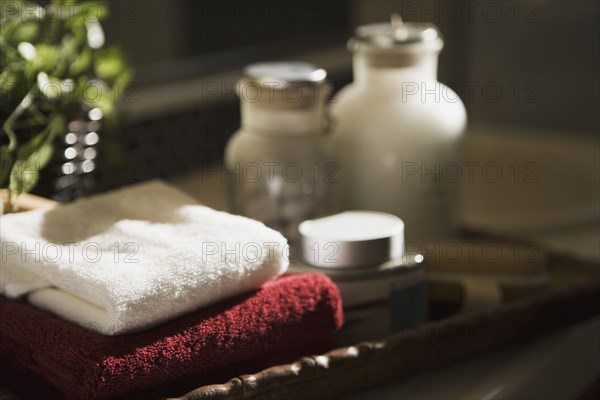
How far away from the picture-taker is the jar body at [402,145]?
0.85 m

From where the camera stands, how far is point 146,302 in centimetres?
55

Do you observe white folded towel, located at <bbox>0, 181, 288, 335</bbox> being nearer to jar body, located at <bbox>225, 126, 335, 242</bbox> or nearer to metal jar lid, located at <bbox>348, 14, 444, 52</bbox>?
jar body, located at <bbox>225, 126, 335, 242</bbox>

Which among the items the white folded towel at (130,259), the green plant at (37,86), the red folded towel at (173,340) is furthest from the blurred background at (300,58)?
the red folded towel at (173,340)

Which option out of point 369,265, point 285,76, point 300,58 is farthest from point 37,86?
point 300,58

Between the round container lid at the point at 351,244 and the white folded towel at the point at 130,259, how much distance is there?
7 cm

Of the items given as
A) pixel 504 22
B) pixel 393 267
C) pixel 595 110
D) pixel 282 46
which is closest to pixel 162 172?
pixel 282 46

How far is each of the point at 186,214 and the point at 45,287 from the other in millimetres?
131

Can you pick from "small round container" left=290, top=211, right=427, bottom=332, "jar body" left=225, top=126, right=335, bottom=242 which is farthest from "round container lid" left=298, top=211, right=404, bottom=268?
"jar body" left=225, top=126, right=335, bottom=242

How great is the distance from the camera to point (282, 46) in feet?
4.48

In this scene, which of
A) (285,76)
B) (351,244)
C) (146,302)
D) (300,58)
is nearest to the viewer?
(146,302)

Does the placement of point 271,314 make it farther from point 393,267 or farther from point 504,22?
point 504,22

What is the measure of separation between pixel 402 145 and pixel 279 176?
0.13 metres

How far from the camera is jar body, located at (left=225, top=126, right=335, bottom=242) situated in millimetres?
828

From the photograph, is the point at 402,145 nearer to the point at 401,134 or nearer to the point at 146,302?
the point at 401,134
